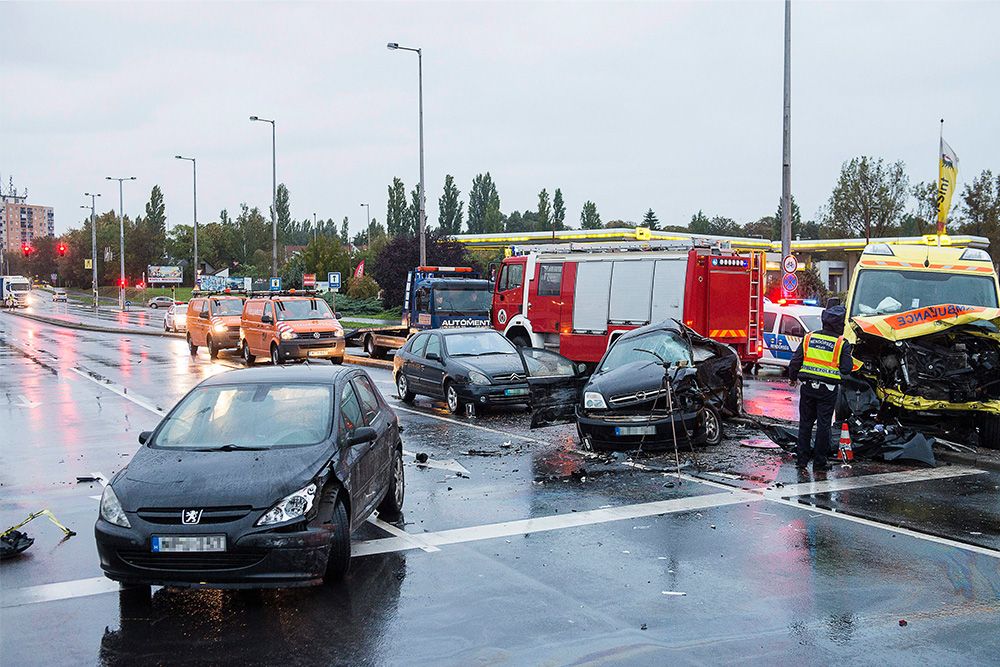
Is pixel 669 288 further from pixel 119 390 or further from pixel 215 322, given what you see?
pixel 215 322

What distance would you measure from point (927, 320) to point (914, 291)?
1.86m

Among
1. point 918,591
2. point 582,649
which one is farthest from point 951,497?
point 582,649

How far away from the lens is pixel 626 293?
20672mm

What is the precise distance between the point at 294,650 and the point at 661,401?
24.0 feet

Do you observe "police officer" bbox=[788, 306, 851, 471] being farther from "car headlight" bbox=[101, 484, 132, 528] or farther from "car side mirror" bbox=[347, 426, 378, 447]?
"car headlight" bbox=[101, 484, 132, 528]

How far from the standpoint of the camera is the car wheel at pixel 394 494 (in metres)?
8.91

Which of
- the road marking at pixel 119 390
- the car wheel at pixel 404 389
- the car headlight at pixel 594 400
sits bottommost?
the road marking at pixel 119 390

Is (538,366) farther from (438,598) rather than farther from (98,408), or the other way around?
(438,598)

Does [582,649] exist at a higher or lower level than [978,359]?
lower

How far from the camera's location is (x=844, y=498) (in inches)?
383

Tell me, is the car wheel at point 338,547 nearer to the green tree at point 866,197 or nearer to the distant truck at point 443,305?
the distant truck at point 443,305

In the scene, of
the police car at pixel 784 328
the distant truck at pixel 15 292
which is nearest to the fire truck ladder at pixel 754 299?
the police car at pixel 784 328

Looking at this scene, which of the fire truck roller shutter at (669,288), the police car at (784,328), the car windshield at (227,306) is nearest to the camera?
the fire truck roller shutter at (669,288)

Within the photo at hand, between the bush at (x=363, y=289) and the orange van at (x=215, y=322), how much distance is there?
29.0 m
